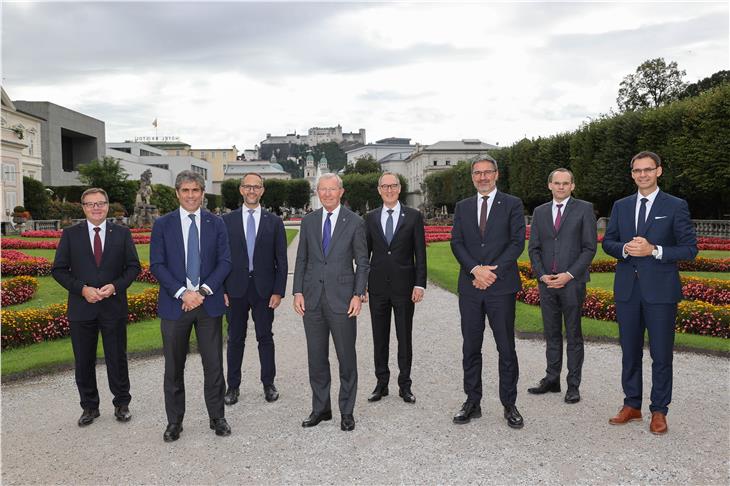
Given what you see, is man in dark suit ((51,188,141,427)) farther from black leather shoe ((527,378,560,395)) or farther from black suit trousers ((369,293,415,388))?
black leather shoe ((527,378,560,395))

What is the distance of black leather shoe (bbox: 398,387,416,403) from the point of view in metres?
5.67

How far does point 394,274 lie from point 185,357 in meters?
2.20

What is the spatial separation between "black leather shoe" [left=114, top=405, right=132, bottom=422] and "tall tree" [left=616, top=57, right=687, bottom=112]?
50210 mm

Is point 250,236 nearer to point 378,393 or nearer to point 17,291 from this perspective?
point 378,393

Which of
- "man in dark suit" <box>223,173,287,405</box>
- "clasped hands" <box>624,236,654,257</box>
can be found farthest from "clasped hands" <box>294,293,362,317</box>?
"clasped hands" <box>624,236,654,257</box>

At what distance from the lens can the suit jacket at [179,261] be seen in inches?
193

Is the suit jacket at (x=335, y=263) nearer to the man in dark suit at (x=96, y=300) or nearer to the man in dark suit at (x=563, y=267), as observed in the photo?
the man in dark suit at (x=96, y=300)

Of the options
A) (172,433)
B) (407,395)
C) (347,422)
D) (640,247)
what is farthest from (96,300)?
(640,247)

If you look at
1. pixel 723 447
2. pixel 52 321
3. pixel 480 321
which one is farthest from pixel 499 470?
pixel 52 321

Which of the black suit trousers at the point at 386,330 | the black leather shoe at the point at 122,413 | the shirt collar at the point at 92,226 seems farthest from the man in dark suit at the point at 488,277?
the shirt collar at the point at 92,226

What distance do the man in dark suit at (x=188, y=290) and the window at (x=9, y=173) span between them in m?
39.2

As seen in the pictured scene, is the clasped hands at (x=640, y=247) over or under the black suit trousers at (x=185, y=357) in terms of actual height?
over

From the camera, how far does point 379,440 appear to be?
4715 millimetres

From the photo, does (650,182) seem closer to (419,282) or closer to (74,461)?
(419,282)
